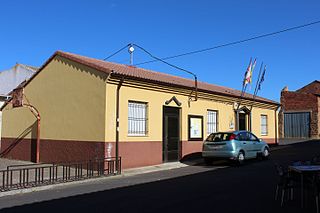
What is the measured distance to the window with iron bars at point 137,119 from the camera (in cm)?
1572

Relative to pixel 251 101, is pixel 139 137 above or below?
below

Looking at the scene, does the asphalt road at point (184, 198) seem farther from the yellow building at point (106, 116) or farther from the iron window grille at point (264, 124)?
the iron window grille at point (264, 124)

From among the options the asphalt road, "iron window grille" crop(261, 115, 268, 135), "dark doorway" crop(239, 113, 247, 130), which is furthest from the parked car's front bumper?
"iron window grille" crop(261, 115, 268, 135)

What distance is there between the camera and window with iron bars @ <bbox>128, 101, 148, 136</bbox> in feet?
51.6

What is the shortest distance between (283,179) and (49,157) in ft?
38.3

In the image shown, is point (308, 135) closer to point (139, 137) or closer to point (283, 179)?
point (139, 137)

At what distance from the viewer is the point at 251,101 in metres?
23.6

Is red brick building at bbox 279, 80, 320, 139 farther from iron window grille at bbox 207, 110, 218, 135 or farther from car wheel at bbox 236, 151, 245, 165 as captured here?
car wheel at bbox 236, 151, 245, 165

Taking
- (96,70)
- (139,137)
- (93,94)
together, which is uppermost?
(96,70)

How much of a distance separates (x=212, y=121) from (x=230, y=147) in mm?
4742

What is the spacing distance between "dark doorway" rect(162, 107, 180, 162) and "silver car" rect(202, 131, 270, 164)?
1654mm

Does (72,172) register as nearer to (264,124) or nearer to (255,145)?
(255,145)

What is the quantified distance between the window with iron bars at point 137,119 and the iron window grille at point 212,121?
191 inches

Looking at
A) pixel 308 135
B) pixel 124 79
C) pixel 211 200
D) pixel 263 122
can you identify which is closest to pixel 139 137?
pixel 124 79
